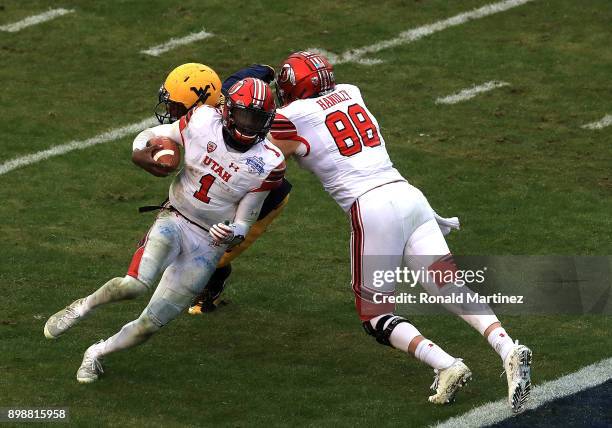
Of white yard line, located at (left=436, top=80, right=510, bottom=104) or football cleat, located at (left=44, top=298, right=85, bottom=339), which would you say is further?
white yard line, located at (left=436, top=80, right=510, bottom=104)

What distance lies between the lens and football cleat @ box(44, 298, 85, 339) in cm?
852

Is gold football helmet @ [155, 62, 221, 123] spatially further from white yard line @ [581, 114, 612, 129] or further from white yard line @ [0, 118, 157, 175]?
white yard line @ [581, 114, 612, 129]

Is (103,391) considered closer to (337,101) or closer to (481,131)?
(337,101)

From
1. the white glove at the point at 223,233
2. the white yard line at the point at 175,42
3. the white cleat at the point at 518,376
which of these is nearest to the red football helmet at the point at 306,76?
the white glove at the point at 223,233

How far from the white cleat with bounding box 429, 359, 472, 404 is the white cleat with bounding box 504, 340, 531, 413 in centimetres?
28

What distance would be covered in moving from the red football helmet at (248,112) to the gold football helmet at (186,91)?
2.10ft

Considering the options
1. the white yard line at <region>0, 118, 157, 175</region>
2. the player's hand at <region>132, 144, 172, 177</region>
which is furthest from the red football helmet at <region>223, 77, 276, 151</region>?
the white yard line at <region>0, 118, 157, 175</region>

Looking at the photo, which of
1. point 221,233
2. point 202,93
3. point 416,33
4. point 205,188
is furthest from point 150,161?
point 416,33

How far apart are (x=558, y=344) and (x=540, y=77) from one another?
18.7ft

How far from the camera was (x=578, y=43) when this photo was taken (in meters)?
15.0

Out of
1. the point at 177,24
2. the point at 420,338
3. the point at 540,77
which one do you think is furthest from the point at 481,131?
the point at 420,338

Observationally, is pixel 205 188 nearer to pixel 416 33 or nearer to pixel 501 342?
pixel 501 342

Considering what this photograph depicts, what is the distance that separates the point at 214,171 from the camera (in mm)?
8344

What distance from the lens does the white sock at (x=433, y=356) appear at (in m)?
8.04
